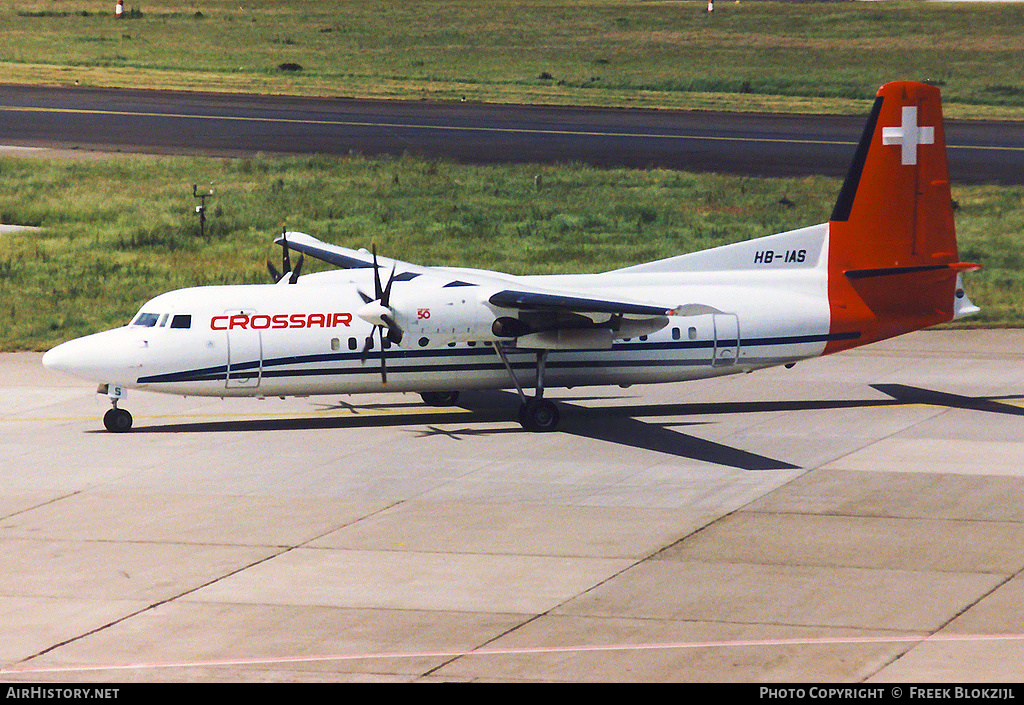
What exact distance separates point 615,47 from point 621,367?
73095 mm

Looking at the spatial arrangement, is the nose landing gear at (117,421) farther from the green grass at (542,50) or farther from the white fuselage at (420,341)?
the green grass at (542,50)

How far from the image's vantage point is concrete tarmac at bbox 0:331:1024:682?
1422 centimetres

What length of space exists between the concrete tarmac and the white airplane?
1.14 m

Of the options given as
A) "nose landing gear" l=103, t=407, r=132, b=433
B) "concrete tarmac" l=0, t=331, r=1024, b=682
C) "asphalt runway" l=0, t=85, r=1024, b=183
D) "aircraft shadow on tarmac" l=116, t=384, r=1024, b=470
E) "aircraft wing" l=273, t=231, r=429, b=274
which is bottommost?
"concrete tarmac" l=0, t=331, r=1024, b=682

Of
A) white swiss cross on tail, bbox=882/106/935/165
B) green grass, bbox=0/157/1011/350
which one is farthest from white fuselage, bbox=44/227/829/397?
green grass, bbox=0/157/1011/350

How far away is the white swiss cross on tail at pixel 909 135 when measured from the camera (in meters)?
27.5

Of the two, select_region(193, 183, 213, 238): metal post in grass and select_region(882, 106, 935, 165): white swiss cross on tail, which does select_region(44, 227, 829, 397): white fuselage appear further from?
select_region(193, 183, 213, 238): metal post in grass

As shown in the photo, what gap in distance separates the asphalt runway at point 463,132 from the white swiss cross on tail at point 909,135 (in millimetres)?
25869

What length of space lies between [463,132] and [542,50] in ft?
115

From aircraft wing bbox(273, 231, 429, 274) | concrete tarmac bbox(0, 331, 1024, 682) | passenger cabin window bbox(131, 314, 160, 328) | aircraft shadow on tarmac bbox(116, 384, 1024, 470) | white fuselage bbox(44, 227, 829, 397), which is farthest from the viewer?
aircraft wing bbox(273, 231, 429, 274)

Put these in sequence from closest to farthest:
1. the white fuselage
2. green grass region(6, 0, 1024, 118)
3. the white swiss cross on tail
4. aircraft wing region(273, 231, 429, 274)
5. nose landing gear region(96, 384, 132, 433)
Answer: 1. the white fuselage
2. nose landing gear region(96, 384, 132, 433)
3. the white swiss cross on tail
4. aircraft wing region(273, 231, 429, 274)
5. green grass region(6, 0, 1024, 118)

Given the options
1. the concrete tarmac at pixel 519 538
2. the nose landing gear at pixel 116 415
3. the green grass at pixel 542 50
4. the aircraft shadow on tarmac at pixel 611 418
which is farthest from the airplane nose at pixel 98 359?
the green grass at pixel 542 50
